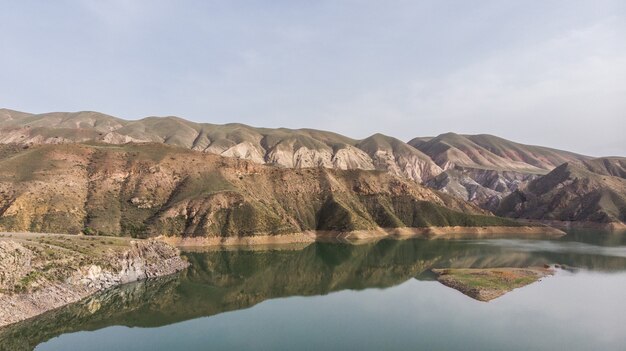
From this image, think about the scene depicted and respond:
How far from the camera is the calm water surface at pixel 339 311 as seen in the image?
50.9 meters

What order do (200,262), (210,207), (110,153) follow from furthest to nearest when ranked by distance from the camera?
(110,153)
(210,207)
(200,262)

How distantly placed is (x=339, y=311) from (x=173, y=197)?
338 ft

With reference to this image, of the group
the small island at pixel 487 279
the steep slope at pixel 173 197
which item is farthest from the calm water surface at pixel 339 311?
the steep slope at pixel 173 197

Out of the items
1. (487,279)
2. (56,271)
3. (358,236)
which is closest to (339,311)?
(487,279)

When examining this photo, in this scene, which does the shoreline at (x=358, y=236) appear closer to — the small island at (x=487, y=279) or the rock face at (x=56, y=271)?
the rock face at (x=56, y=271)

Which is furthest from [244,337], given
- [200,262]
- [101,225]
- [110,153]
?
[110,153]

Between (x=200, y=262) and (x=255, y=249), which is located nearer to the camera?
(x=200, y=262)

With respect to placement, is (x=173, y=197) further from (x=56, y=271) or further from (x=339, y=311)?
(x=339, y=311)

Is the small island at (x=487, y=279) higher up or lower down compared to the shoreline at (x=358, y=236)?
higher up

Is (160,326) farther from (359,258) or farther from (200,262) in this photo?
(359,258)

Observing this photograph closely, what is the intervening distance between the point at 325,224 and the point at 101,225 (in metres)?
79.7

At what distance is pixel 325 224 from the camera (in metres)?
170

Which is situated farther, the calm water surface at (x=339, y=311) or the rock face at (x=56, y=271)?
the rock face at (x=56, y=271)

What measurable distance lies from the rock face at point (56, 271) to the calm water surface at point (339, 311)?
8.18 feet
